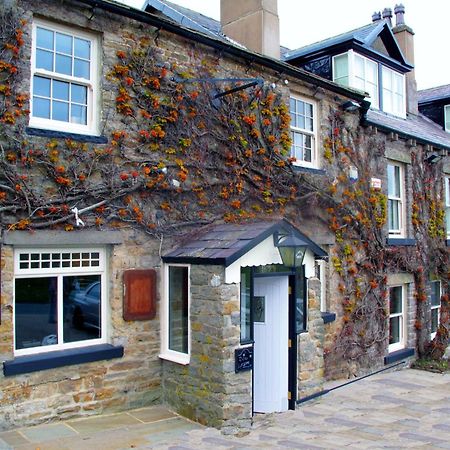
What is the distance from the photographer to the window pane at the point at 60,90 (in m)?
7.75

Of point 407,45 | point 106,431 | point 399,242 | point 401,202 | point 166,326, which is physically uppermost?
point 407,45

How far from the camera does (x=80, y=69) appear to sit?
26.2 ft

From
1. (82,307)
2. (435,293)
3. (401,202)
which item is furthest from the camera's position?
(435,293)

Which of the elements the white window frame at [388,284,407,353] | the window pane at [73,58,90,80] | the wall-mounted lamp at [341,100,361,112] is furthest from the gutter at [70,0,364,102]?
the white window frame at [388,284,407,353]

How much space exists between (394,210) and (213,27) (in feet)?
20.7

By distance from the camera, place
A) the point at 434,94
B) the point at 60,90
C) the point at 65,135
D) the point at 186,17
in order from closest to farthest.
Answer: the point at 65,135
the point at 60,90
the point at 186,17
the point at 434,94

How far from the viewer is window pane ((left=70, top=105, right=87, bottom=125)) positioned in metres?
7.91

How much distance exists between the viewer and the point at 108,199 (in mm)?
7957

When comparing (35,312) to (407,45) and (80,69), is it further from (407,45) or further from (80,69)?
(407,45)

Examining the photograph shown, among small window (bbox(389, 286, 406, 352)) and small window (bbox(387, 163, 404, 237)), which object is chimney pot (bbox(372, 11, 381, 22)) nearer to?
small window (bbox(387, 163, 404, 237))

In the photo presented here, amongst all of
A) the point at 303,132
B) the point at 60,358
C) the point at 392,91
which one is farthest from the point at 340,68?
the point at 60,358

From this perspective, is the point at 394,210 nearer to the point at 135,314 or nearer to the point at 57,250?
the point at 135,314

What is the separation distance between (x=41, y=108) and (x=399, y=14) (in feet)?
42.6

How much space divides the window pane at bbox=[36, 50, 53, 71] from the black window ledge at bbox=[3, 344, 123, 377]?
400cm
